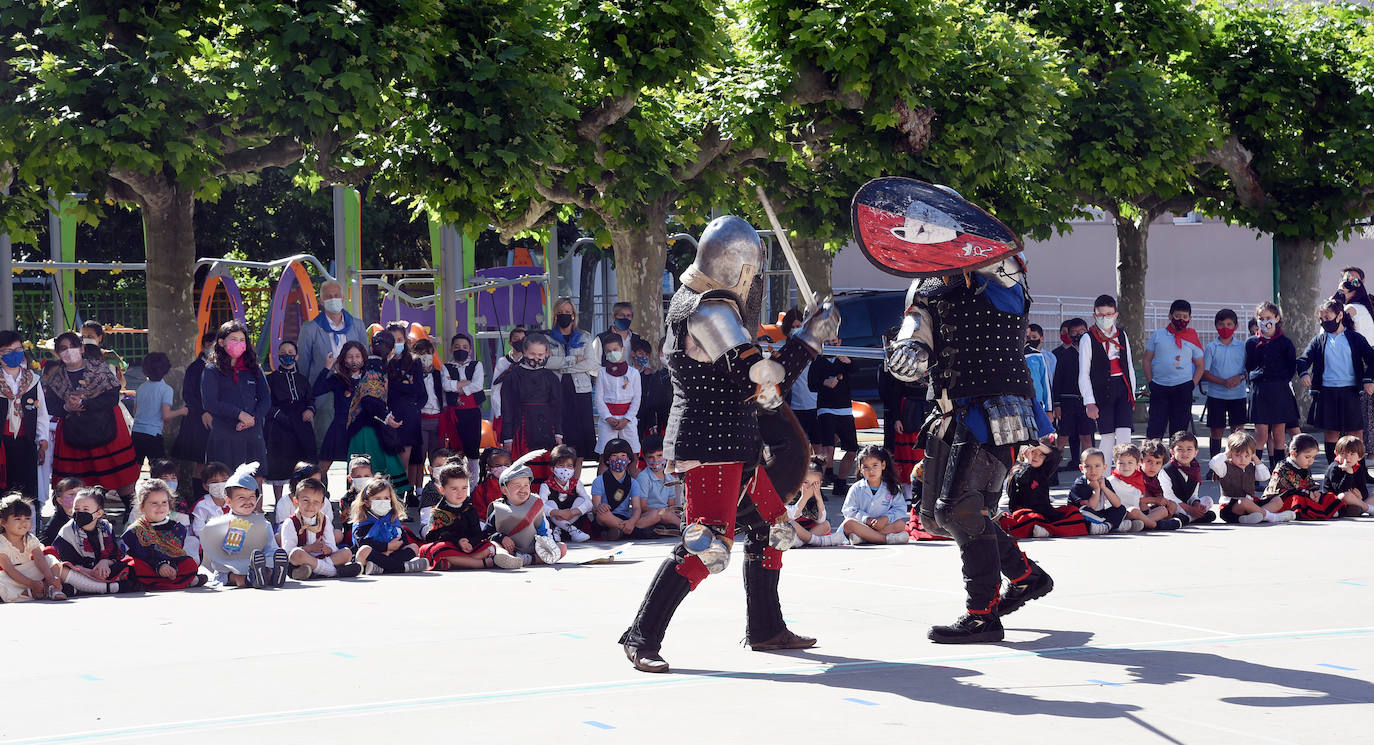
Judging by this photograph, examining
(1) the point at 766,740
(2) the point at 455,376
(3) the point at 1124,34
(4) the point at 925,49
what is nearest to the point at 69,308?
(2) the point at 455,376

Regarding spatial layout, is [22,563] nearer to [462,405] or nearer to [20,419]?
[20,419]

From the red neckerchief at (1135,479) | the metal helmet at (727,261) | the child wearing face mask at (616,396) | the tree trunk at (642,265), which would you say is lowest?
the red neckerchief at (1135,479)

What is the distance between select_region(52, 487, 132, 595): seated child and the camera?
8.62m

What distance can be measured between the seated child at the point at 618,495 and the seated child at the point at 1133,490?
317 cm

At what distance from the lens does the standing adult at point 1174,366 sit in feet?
45.3

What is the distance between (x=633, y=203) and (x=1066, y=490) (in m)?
4.41

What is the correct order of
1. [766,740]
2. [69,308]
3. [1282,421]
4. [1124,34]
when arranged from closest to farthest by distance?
[766,740]
[1282,421]
[1124,34]
[69,308]

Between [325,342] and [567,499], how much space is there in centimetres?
274

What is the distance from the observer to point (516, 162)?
12.1 m

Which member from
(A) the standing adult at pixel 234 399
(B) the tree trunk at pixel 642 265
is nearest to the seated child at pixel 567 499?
(A) the standing adult at pixel 234 399

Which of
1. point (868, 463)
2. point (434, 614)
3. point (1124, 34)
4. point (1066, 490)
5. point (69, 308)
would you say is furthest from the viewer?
point (69, 308)

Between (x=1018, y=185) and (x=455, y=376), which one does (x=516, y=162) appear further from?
(x=1018, y=185)

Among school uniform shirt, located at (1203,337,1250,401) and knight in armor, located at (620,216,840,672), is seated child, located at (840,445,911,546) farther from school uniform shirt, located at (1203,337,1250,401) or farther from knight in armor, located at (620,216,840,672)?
school uniform shirt, located at (1203,337,1250,401)

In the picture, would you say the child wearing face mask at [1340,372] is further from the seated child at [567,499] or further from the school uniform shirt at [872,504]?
the seated child at [567,499]
